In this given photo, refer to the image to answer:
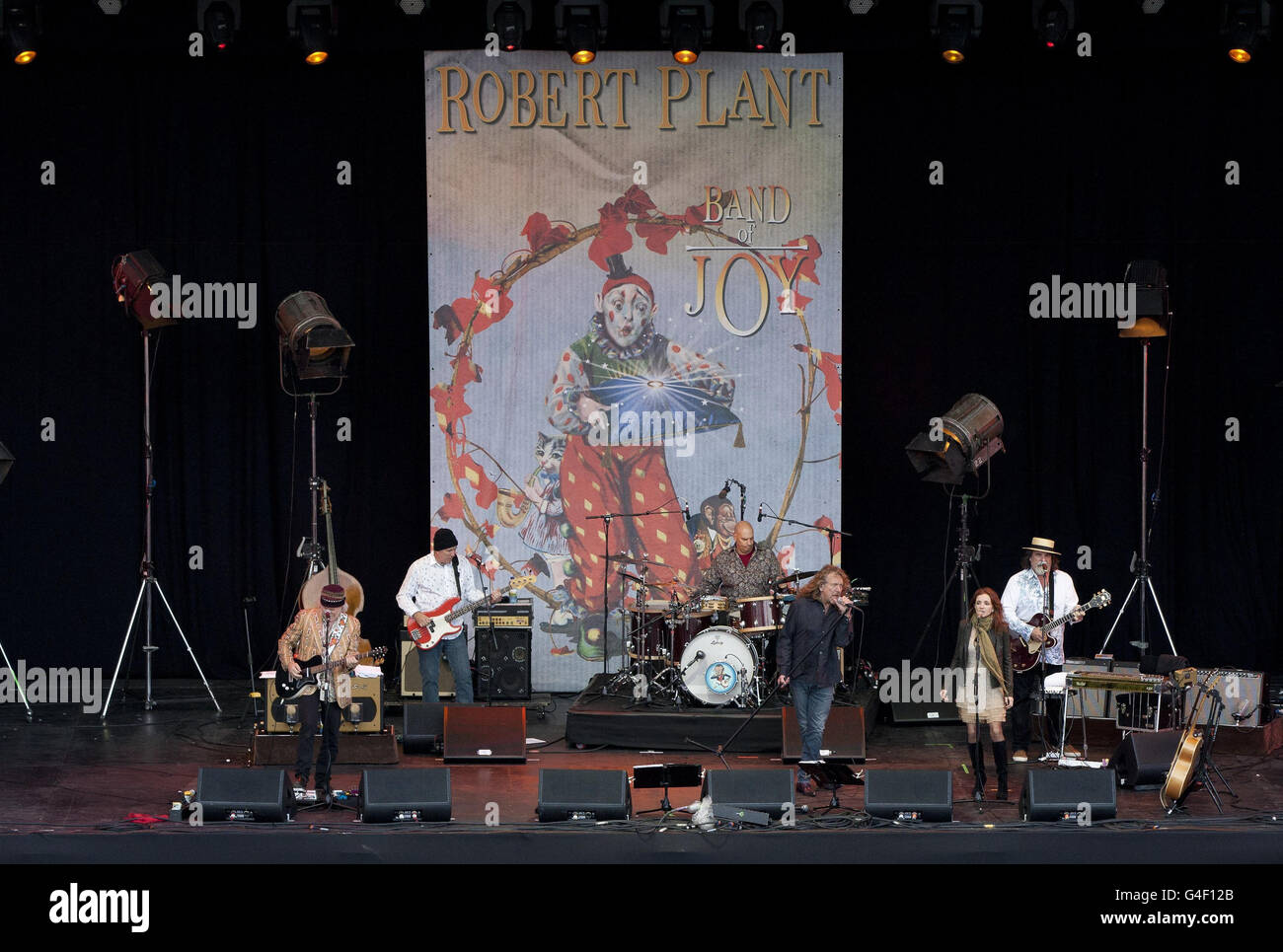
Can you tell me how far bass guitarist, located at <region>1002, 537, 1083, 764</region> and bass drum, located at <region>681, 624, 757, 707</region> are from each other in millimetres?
1962

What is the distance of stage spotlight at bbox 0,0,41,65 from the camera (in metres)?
12.7

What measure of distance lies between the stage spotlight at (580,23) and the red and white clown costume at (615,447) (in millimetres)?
2062

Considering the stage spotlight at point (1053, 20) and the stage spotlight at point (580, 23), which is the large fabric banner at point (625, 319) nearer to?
the stage spotlight at point (580, 23)

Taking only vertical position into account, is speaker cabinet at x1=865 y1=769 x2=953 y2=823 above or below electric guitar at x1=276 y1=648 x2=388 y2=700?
below

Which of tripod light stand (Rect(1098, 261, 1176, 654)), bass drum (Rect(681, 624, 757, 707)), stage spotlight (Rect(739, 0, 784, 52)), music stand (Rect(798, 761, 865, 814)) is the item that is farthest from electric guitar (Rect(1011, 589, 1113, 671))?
stage spotlight (Rect(739, 0, 784, 52))

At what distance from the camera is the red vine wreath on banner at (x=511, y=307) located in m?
14.3

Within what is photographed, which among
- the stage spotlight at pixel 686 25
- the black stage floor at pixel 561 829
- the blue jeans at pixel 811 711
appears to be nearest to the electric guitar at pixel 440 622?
the black stage floor at pixel 561 829

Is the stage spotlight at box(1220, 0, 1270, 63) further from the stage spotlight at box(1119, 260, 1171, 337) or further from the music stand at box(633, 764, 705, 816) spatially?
the music stand at box(633, 764, 705, 816)

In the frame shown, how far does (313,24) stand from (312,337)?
8.03 ft

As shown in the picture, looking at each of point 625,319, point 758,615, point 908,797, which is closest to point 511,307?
point 625,319

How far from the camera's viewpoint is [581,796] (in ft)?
33.7
